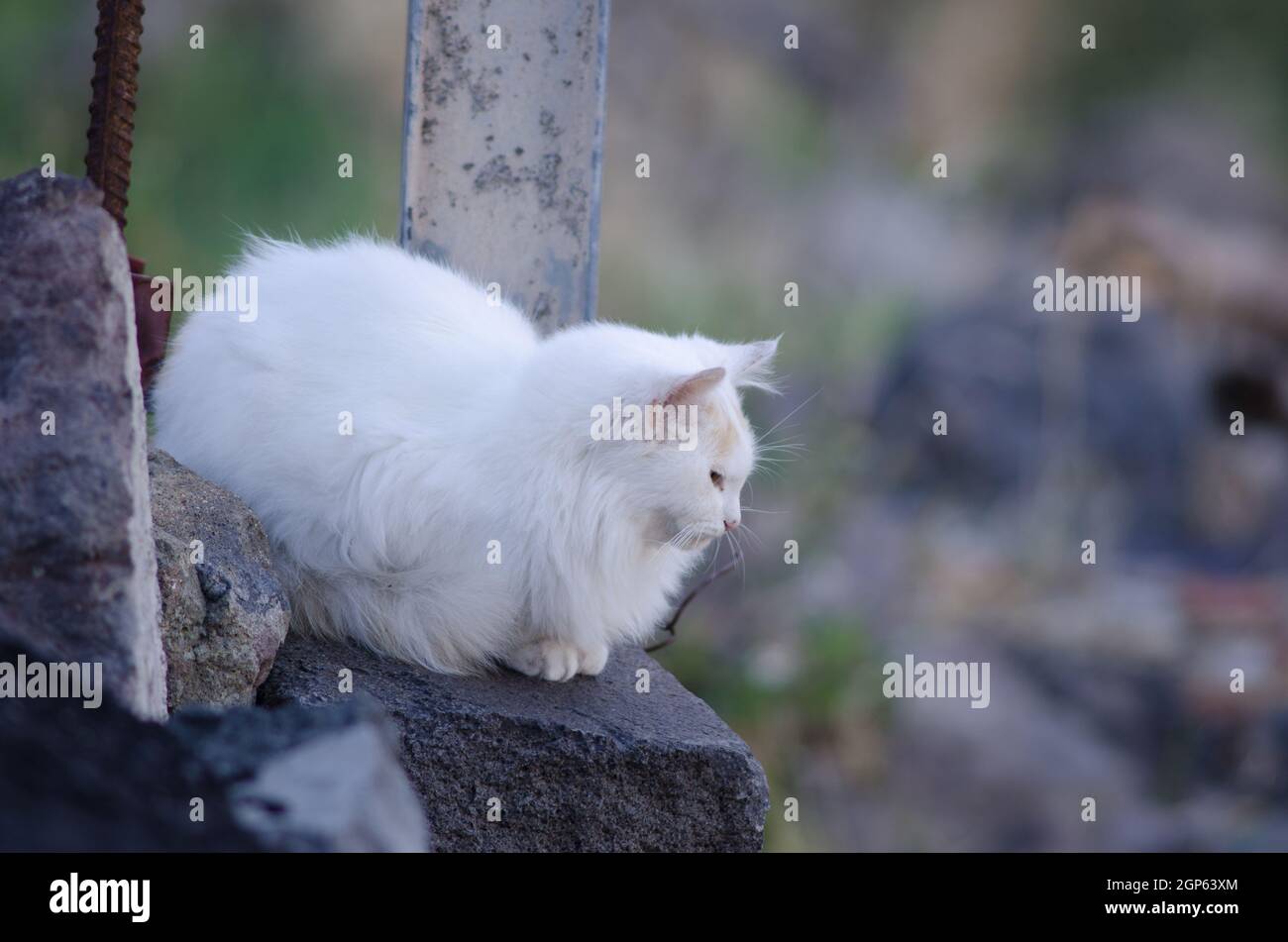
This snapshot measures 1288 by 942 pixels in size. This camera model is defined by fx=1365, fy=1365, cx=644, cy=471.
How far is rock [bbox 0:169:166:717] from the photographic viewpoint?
198cm

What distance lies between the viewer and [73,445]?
204cm

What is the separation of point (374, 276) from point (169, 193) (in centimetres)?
356

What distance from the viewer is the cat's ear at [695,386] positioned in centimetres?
249

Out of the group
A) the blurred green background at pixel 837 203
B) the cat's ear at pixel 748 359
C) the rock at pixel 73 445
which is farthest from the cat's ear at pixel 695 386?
the blurred green background at pixel 837 203

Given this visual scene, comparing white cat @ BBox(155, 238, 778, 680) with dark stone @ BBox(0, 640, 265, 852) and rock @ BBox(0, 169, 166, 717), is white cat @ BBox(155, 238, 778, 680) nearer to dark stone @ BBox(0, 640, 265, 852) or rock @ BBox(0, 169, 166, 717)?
rock @ BBox(0, 169, 166, 717)

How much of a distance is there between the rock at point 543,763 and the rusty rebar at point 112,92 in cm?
99

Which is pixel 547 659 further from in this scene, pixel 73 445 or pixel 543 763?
pixel 73 445

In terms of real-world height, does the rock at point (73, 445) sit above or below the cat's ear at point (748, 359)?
below

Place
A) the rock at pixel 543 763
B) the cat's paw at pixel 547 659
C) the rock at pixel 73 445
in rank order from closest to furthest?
the rock at pixel 73 445 → the rock at pixel 543 763 → the cat's paw at pixel 547 659

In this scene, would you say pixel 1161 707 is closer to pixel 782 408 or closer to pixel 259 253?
pixel 782 408

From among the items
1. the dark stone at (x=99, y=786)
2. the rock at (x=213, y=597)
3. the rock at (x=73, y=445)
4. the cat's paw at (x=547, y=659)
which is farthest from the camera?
the cat's paw at (x=547, y=659)

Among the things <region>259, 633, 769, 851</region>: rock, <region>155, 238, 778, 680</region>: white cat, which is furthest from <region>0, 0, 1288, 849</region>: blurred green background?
<region>259, 633, 769, 851</region>: rock

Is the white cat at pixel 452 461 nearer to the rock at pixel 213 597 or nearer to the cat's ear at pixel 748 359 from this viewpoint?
the cat's ear at pixel 748 359

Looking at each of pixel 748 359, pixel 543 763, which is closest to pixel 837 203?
pixel 748 359
